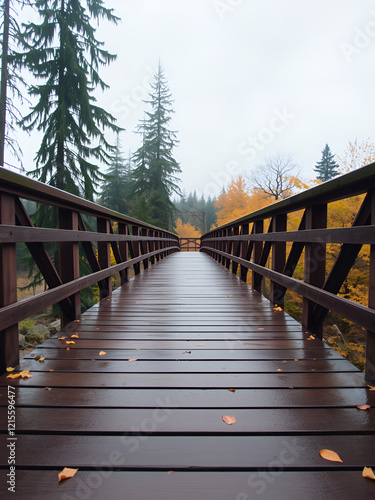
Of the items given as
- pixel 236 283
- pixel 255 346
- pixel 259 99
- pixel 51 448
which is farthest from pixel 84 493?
pixel 259 99

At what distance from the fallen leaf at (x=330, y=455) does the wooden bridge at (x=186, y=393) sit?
17 mm

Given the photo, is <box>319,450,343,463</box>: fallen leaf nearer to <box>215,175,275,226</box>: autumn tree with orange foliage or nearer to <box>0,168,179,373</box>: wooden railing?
<box>0,168,179,373</box>: wooden railing

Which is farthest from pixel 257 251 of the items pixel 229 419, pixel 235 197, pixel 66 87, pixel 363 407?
pixel 235 197

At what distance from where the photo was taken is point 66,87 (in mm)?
9711

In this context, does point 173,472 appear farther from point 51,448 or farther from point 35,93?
point 35,93

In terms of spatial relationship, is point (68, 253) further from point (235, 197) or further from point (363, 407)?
point (235, 197)

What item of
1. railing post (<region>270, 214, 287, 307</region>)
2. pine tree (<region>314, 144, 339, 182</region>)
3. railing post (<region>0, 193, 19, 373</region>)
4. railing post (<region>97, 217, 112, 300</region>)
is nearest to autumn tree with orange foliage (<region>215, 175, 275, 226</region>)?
pine tree (<region>314, 144, 339, 182</region>)

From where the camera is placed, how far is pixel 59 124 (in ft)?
31.2

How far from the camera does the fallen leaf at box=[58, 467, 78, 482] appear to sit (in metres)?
0.98

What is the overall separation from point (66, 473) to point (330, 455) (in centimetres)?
90

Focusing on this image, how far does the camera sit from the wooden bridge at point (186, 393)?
100cm

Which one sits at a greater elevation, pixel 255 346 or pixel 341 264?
pixel 341 264

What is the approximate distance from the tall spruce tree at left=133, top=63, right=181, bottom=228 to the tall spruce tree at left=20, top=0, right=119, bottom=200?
13.6 metres

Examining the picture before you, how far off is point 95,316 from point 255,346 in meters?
1.54
